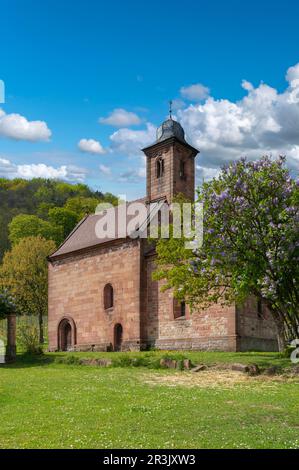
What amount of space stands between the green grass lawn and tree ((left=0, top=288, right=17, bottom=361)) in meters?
6.92

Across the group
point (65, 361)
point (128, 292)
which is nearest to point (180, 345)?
point (128, 292)

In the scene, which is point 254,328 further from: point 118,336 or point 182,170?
point 182,170

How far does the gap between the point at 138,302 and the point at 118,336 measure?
3216 mm

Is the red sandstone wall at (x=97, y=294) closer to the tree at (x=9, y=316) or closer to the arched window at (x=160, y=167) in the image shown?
the arched window at (x=160, y=167)

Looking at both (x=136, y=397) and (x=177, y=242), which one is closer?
(x=136, y=397)

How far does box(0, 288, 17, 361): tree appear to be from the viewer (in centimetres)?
2569

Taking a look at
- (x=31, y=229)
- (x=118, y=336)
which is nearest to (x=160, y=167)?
(x=118, y=336)

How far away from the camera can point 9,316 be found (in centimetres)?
2666

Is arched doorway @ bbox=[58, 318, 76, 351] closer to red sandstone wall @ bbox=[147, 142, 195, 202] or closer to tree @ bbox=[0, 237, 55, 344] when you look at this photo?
tree @ bbox=[0, 237, 55, 344]

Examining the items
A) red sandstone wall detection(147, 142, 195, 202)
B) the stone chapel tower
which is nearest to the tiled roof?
red sandstone wall detection(147, 142, 195, 202)
